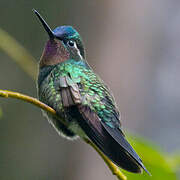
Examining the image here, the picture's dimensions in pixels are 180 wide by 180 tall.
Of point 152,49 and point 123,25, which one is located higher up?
point 123,25

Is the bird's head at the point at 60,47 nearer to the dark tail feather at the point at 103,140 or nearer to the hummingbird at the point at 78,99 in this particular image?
the hummingbird at the point at 78,99

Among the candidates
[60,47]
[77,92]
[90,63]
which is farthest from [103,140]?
[90,63]

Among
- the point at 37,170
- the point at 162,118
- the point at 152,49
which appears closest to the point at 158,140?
the point at 162,118

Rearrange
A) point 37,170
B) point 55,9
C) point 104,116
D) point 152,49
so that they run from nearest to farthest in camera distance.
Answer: point 104,116 → point 37,170 → point 55,9 → point 152,49

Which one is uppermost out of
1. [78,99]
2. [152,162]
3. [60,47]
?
[60,47]

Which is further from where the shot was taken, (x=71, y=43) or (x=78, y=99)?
(x=71, y=43)

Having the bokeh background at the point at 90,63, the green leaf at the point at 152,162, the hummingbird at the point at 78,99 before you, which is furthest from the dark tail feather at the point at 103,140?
Result: the bokeh background at the point at 90,63

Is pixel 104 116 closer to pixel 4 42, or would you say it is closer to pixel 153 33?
pixel 4 42

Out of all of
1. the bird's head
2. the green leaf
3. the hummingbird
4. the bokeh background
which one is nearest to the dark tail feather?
the hummingbird

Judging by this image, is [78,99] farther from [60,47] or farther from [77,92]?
[60,47]
